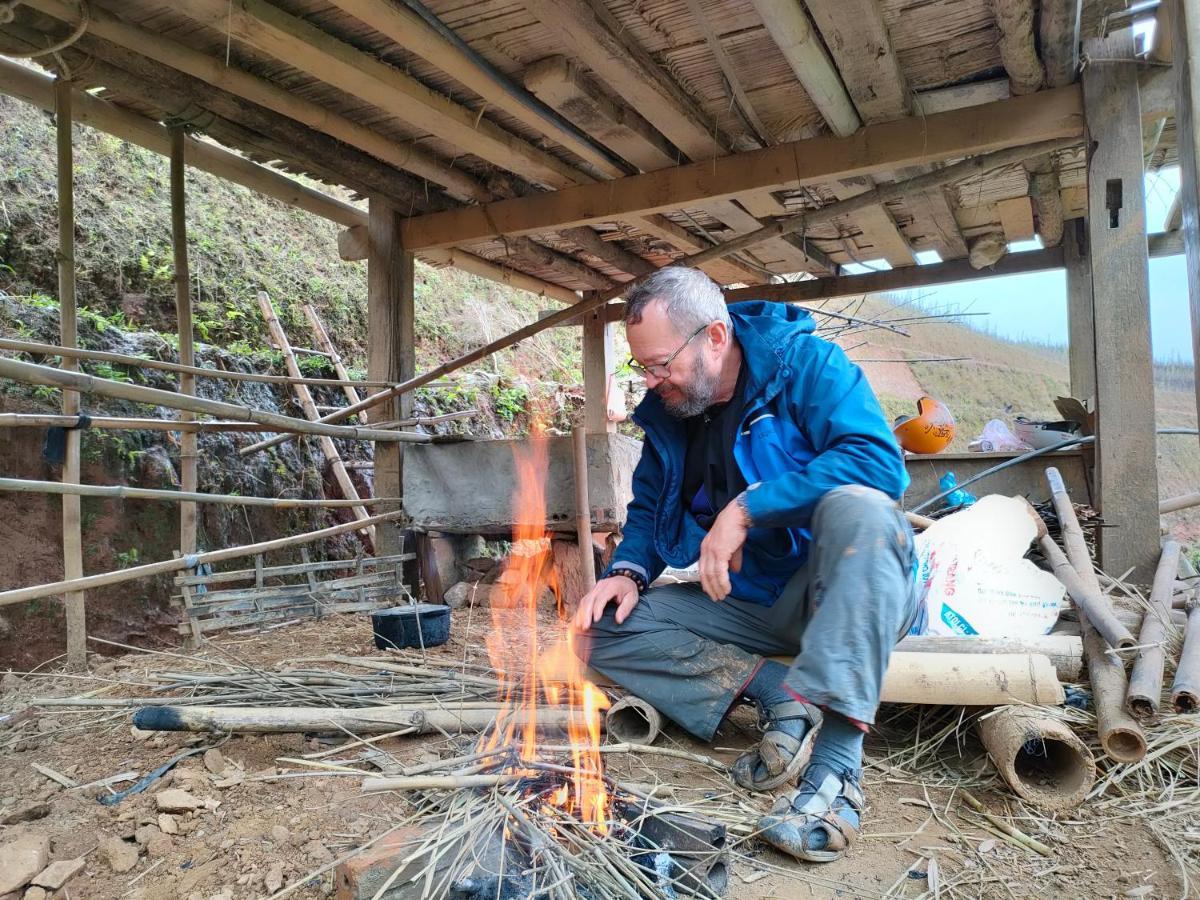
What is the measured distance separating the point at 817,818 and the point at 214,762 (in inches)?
70.1

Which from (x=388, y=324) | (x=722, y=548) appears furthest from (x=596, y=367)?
(x=722, y=548)

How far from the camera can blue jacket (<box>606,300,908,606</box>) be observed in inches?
87.0

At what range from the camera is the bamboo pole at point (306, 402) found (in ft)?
21.0

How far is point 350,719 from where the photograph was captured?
2.52 m

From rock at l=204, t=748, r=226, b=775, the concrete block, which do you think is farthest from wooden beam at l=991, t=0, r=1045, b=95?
rock at l=204, t=748, r=226, b=775

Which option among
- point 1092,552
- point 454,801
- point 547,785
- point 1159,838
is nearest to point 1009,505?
point 1092,552

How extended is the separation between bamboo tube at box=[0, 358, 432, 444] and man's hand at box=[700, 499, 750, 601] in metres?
2.24

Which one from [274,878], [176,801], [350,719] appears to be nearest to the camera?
[274,878]

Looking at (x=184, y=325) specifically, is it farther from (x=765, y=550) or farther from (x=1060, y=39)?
(x=1060, y=39)

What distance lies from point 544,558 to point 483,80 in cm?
329

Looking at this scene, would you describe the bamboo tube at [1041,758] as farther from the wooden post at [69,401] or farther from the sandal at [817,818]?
the wooden post at [69,401]

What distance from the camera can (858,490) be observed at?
A: 2084 millimetres

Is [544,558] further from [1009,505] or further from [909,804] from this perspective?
[909,804]

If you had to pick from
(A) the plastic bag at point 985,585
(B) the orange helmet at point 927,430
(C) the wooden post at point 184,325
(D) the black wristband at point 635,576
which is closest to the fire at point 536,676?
(D) the black wristband at point 635,576
